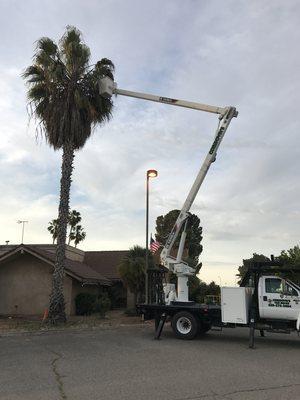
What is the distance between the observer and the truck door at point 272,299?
14.7 meters

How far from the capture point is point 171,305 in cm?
1633

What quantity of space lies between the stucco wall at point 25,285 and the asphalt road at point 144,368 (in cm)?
1060

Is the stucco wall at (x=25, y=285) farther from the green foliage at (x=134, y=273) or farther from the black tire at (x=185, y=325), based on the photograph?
the black tire at (x=185, y=325)

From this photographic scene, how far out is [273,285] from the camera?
14930 millimetres

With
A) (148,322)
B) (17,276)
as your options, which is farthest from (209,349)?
(17,276)

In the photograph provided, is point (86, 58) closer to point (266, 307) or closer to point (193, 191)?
point (193, 191)

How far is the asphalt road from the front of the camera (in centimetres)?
799

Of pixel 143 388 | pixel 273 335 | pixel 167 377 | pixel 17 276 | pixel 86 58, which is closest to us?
pixel 143 388

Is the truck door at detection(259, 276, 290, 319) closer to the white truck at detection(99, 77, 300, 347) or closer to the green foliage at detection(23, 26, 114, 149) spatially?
the white truck at detection(99, 77, 300, 347)

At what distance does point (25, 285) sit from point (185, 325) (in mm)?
13968

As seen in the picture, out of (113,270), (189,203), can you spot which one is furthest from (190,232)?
(189,203)

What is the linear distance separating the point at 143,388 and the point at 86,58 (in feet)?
52.6

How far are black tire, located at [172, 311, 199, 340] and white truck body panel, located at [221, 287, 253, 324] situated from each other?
3.56 feet

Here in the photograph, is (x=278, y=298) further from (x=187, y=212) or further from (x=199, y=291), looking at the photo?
(x=199, y=291)
